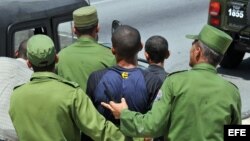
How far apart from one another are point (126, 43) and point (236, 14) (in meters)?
5.88

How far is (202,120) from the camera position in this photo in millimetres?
4043

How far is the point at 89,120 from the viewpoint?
4.12 metres

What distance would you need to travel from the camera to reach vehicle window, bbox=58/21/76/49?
265 inches

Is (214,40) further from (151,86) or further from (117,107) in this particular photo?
(117,107)

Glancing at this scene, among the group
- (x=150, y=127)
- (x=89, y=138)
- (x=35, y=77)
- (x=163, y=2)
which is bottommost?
(x=163, y=2)

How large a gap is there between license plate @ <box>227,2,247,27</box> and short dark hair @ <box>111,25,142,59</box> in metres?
5.68

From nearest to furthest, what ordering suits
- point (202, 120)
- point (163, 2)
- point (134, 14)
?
1. point (202, 120)
2. point (134, 14)
3. point (163, 2)

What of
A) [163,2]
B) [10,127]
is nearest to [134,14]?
[163,2]

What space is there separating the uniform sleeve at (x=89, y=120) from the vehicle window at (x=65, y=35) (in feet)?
8.28

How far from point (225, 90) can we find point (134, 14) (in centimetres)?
1119

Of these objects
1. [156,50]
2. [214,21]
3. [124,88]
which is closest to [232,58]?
[214,21]

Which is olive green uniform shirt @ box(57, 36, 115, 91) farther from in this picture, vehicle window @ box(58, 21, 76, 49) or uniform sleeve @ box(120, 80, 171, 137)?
vehicle window @ box(58, 21, 76, 49)

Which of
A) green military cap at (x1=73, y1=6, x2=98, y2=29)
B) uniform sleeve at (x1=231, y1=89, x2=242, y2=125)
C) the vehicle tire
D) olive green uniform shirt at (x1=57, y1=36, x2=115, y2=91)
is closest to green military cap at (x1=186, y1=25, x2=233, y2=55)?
uniform sleeve at (x1=231, y1=89, x2=242, y2=125)

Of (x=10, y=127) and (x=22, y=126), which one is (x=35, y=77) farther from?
→ (x=10, y=127)
